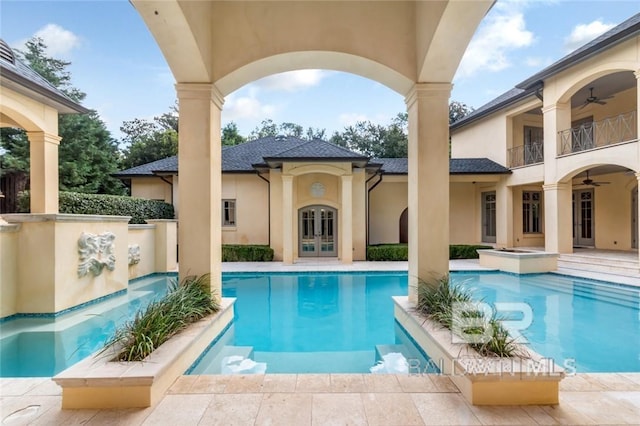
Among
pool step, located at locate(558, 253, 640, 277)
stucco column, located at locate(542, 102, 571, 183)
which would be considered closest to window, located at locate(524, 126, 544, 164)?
stucco column, located at locate(542, 102, 571, 183)

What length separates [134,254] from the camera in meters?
10.1

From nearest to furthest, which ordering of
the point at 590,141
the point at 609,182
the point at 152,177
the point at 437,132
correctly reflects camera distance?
the point at 437,132
the point at 590,141
the point at 609,182
the point at 152,177

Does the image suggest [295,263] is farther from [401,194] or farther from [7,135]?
[7,135]

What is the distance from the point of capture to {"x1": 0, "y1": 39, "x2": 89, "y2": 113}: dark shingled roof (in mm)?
7484

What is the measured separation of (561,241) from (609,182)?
4.18m

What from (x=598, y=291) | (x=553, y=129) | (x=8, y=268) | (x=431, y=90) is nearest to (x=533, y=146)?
(x=553, y=129)

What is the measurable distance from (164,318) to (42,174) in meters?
8.29

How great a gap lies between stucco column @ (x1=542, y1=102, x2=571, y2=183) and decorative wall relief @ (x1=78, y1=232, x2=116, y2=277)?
51.2 ft

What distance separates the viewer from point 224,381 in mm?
3426

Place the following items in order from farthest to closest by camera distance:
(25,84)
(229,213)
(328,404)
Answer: (229,213)
(25,84)
(328,404)

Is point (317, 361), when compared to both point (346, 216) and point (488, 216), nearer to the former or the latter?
point (346, 216)

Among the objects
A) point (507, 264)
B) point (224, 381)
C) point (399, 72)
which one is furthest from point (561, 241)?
point (224, 381)

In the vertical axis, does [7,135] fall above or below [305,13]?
above

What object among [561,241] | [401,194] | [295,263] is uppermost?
[401,194]
